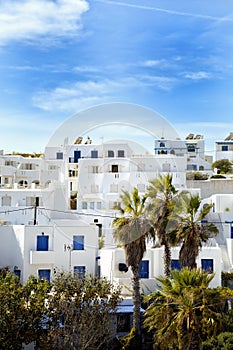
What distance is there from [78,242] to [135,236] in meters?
5.23

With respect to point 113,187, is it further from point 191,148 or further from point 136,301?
point 191,148

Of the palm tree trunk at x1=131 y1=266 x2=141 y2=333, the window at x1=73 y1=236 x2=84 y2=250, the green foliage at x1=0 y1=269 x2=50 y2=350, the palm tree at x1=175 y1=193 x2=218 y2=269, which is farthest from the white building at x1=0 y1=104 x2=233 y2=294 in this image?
the green foliage at x1=0 y1=269 x2=50 y2=350

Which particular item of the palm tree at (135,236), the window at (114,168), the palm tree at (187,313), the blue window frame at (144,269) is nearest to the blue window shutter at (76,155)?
the window at (114,168)

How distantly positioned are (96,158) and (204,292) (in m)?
14.1

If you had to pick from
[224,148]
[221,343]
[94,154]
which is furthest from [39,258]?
[224,148]

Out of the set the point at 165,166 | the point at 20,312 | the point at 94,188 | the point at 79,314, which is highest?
the point at 165,166

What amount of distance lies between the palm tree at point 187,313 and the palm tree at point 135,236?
9.58 feet

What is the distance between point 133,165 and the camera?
22.0 metres

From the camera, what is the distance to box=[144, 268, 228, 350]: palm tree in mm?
11055

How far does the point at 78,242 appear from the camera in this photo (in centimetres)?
1969

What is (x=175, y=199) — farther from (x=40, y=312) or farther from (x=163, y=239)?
(x=40, y=312)

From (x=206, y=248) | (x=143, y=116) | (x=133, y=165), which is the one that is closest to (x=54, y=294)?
(x=143, y=116)

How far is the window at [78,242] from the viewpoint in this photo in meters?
19.6

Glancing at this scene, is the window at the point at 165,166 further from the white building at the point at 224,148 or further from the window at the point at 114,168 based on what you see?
the white building at the point at 224,148
